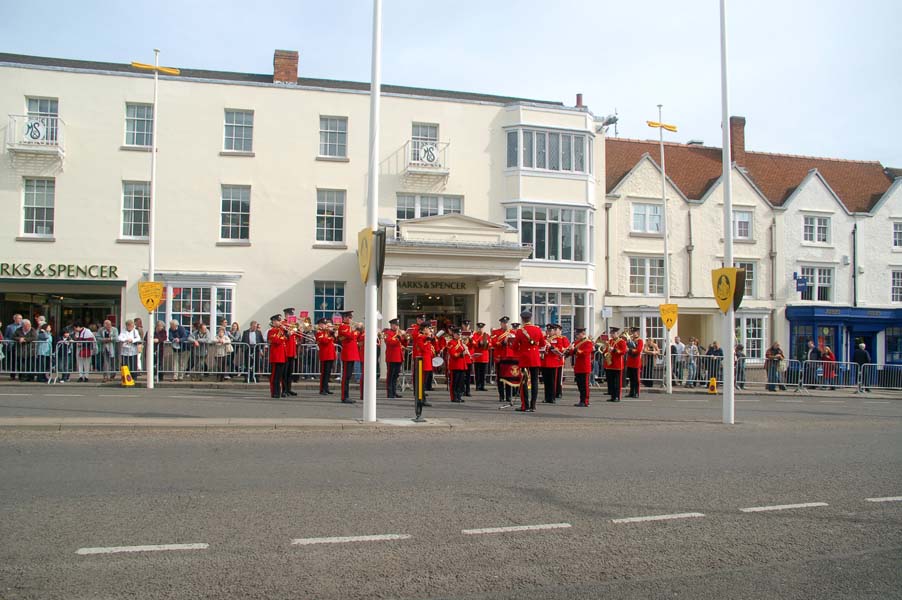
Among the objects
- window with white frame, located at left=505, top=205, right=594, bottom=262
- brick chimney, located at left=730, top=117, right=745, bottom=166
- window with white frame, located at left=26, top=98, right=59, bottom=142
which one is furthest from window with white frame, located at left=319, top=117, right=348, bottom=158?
brick chimney, located at left=730, top=117, right=745, bottom=166

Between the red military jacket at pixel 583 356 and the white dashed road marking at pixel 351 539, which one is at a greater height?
the red military jacket at pixel 583 356

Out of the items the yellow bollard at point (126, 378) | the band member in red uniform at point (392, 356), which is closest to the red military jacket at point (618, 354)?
the band member in red uniform at point (392, 356)

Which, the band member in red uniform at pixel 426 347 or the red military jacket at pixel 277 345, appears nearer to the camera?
the red military jacket at pixel 277 345

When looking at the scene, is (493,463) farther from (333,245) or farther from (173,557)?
(333,245)

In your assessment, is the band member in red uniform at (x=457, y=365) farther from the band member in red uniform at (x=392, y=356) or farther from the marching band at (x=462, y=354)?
the band member in red uniform at (x=392, y=356)

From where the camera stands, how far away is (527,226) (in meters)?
30.0

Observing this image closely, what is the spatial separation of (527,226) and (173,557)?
2539 centimetres

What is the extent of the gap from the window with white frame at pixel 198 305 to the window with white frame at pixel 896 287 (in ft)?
107

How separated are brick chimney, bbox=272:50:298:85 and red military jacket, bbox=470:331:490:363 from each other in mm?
14292

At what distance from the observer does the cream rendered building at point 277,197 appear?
26375 millimetres

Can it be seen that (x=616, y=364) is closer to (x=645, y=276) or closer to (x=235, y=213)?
(x=645, y=276)

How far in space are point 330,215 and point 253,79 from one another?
6733 mm

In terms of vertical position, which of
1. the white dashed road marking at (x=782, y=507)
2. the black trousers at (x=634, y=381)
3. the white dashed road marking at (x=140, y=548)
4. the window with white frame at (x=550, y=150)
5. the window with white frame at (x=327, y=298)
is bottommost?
the white dashed road marking at (x=782, y=507)

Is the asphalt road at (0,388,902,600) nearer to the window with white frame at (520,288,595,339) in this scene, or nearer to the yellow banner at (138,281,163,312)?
the yellow banner at (138,281,163,312)
